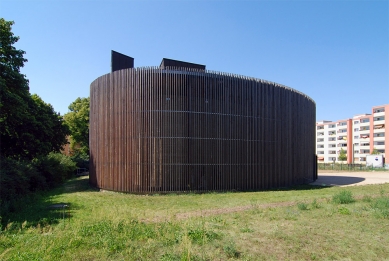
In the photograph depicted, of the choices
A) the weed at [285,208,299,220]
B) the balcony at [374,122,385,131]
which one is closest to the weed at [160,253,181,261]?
the weed at [285,208,299,220]

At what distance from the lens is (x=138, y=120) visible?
655 inches

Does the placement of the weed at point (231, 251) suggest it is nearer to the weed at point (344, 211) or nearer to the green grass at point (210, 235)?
the green grass at point (210, 235)

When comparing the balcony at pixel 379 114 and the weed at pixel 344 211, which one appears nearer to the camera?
the weed at pixel 344 211

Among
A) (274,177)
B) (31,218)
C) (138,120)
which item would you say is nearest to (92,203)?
(31,218)

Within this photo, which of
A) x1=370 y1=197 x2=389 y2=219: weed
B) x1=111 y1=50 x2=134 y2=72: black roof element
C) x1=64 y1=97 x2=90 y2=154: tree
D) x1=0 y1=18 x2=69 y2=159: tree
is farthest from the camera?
x1=64 y1=97 x2=90 y2=154: tree

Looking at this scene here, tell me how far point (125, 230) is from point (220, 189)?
1029cm

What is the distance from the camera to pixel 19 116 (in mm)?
17781

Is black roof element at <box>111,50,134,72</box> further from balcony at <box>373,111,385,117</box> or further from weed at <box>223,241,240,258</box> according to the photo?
balcony at <box>373,111,385,117</box>

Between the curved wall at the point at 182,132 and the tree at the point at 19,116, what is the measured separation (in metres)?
5.15

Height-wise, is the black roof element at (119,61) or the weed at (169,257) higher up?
the black roof element at (119,61)

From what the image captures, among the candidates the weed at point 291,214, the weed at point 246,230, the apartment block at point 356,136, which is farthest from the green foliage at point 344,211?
the apartment block at point 356,136

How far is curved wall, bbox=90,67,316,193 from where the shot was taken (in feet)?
53.6

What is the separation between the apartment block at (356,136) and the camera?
243 feet

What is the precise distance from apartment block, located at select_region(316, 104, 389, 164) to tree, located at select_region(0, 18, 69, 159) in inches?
2752
